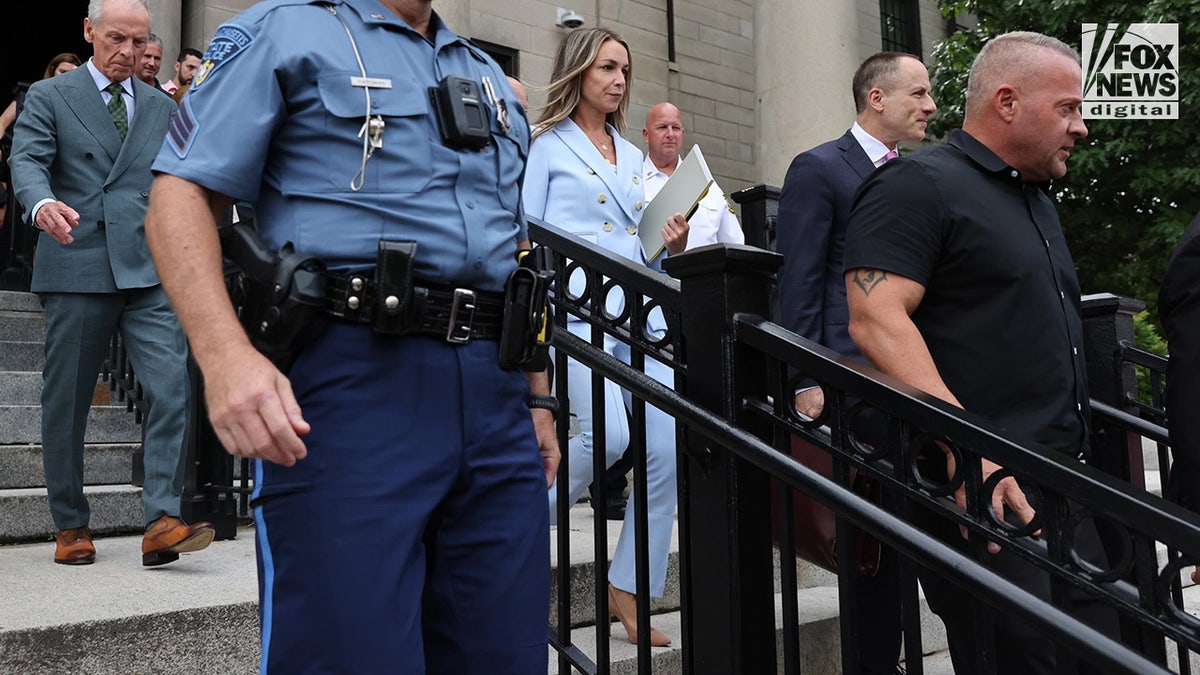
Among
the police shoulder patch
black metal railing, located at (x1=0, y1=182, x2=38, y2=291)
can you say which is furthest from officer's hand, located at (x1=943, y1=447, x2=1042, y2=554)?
black metal railing, located at (x1=0, y1=182, x2=38, y2=291)

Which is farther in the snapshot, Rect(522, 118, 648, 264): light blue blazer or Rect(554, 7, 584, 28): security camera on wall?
Rect(554, 7, 584, 28): security camera on wall

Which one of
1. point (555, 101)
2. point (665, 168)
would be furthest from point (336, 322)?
point (665, 168)

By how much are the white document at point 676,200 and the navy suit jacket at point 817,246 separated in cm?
33

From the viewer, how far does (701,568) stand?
3.00m

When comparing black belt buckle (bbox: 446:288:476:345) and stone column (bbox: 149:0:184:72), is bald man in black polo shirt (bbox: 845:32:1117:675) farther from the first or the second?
stone column (bbox: 149:0:184:72)

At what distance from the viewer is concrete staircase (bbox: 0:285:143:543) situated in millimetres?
4672

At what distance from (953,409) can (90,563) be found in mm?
3100

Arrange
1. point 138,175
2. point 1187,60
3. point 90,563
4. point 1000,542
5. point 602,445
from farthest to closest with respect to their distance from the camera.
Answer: point 1187,60
point 138,175
point 90,563
point 602,445
point 1000,542

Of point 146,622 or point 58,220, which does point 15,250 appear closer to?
point 58,220

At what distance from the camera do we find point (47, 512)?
471cm

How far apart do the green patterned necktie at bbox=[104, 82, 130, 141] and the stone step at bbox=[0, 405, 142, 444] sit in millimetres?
1501

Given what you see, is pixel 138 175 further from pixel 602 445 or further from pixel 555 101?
pixel 602 445

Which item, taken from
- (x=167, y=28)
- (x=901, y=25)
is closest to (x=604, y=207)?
(x=167, y=28)

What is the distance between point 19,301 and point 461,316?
626cm
